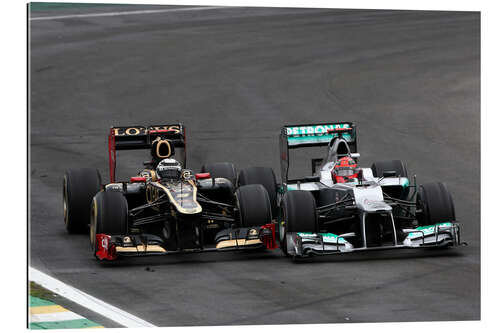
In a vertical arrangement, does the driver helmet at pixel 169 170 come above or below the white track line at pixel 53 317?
above

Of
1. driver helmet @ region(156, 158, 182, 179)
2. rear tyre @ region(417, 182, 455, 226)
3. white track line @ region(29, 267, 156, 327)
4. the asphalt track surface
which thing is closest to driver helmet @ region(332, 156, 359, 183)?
rear tyre @ region(417, 182, 455, 226)

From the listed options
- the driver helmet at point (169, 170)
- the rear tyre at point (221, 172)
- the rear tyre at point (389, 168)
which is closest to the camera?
the driver helmet at point (169, 170)

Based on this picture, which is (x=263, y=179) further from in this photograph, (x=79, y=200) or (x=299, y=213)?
(x=79, y=200)

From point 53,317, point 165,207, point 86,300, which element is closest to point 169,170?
point 165,207

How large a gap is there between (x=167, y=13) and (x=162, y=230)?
4622mm

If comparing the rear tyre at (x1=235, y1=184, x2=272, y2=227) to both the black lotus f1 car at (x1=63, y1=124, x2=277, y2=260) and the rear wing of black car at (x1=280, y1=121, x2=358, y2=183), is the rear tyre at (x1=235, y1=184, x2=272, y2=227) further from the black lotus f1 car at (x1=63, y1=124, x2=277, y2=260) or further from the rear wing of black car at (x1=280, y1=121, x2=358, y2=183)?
the rear wing of black car at (x1=280, y1=121, x2=358, y2=183)

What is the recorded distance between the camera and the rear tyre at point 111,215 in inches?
845

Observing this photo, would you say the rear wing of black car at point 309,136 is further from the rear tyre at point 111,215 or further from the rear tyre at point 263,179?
the rear tyre at point 111,215

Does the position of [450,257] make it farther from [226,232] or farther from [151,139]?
[151,139]

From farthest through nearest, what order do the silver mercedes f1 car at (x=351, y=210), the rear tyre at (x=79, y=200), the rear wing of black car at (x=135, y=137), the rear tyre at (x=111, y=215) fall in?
the rear wing of black car at (x=135, y=137), the rear tyre at (x=79, y=200), the silver mercedes f1 car at (x=351, y=210), the rear tyre at (x=111, y=215)

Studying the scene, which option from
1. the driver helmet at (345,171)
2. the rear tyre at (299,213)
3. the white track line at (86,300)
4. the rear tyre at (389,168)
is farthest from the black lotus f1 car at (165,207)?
the rear tyre at (389,168)

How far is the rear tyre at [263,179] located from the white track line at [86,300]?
5.61 metres

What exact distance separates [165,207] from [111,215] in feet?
4.09

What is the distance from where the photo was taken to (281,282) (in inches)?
781
